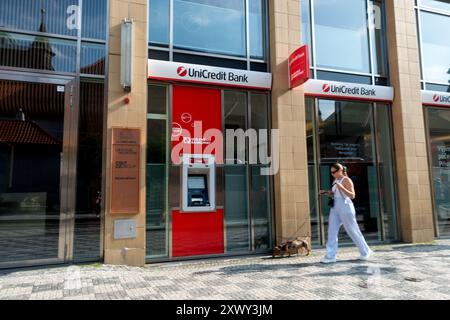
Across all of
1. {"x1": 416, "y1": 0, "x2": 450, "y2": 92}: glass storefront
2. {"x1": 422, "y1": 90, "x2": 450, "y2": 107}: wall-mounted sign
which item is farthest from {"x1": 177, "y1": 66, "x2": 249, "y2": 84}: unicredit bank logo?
{"x1": 416, "y1": 0, "x2": 450, "y2": 92}: glass storefront

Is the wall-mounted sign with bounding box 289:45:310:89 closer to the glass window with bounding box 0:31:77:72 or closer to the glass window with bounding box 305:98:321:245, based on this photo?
the glass window with bounding box 305:98:321:245

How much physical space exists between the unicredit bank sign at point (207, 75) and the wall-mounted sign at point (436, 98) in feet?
14.3

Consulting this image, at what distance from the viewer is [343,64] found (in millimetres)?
8938

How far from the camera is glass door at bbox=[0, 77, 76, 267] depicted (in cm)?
619

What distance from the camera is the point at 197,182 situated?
7.24 meters

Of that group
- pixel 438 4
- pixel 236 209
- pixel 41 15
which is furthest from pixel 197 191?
pixel 438 4

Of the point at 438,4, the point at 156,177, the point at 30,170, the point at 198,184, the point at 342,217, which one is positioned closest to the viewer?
the point at 30,170

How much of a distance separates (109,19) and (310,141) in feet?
15.7

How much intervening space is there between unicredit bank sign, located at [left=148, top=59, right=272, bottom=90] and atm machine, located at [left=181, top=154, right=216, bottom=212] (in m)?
1.51

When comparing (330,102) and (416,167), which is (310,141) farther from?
(416,167)

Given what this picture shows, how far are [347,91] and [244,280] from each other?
5228 mm

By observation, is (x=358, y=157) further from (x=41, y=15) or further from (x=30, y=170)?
(x=41, y=15)

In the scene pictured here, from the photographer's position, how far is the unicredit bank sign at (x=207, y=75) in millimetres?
6996

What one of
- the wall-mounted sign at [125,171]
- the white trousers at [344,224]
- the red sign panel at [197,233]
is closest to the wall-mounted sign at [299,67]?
the white trousers at [344,224]
